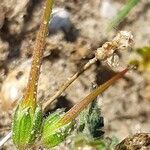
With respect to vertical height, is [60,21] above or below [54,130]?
above

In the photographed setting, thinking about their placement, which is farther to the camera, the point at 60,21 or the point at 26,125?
the point at 60,21

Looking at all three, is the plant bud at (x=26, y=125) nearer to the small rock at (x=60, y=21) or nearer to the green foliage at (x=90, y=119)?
the green foliage at (x=90, y=119)

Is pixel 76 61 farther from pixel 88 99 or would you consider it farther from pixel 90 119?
pixel 88 99

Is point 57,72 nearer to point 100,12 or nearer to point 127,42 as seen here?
point 100,12

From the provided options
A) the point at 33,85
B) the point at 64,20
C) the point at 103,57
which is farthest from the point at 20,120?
the point at 64,20

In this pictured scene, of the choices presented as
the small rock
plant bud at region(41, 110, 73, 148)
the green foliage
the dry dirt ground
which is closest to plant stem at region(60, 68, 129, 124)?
plant bud at region(41, 110, 73, 148)

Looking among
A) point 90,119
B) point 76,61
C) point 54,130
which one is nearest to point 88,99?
point 54,130

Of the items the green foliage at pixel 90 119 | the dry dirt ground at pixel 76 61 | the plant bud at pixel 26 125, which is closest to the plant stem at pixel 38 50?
the plant bud at pixel 26 125
